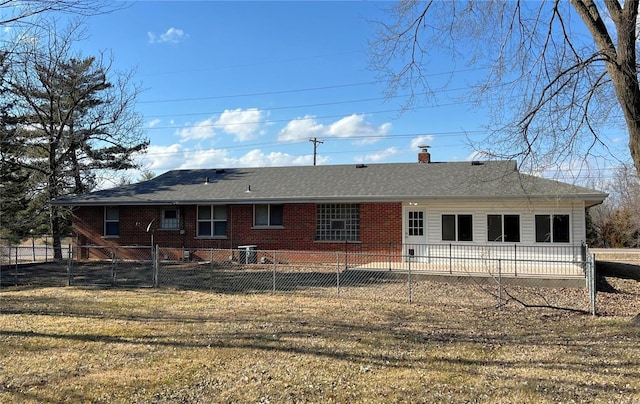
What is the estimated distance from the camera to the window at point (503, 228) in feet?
55.2

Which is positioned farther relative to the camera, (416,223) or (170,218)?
(170,218)

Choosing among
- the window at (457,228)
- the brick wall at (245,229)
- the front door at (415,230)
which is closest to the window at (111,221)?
the brick wall at (245,229)

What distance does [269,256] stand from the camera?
1892cm

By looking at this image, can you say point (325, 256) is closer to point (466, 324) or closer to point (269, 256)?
point (269, 256)

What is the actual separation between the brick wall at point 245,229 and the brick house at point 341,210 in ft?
0.13

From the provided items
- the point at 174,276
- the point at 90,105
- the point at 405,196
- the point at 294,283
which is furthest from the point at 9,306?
the point at 90,105

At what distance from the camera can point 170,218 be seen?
68.3 feet

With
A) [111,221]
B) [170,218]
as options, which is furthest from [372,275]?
[111,221]

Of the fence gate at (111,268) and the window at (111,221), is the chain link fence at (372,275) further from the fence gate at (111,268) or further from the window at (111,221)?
the window at (111,221)

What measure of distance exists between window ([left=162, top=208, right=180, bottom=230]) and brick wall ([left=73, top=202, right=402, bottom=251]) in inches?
9.0

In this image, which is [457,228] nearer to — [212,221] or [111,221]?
[212,221]

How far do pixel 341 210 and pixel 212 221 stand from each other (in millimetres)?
5703

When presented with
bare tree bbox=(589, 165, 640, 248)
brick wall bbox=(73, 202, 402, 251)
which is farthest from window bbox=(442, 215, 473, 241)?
bare tree bbox=(589, 165, 640, 248)

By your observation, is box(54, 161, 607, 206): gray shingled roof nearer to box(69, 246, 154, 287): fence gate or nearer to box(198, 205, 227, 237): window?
box(198, 205, 227, 237): window
